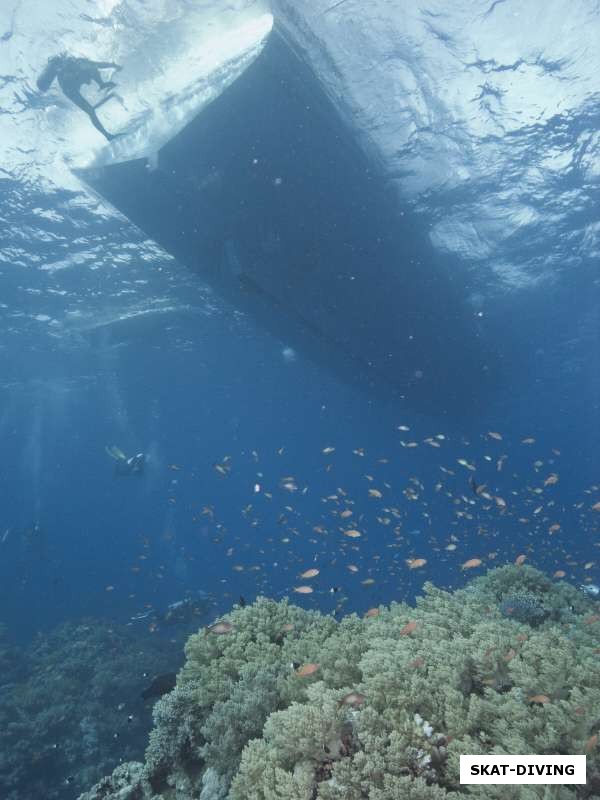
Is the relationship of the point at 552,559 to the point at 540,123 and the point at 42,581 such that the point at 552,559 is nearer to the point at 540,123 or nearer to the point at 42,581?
the point at 540,123

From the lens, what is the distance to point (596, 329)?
33750 millimetres

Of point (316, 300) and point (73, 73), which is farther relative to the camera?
point (316, 300)

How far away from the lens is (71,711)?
51.5 feet

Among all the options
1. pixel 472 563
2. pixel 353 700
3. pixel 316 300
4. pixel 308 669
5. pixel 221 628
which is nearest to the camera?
pixel 353 700

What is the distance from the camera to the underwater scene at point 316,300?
4.41 metres

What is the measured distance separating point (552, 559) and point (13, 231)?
29.3 metres

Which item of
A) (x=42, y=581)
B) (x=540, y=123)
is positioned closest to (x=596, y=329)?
(x=540, y=123)

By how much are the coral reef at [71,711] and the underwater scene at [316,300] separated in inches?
4.4

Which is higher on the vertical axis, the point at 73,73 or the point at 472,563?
the point at 73,73

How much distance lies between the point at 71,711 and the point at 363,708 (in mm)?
16397

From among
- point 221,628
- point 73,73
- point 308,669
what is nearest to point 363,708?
point 308,669

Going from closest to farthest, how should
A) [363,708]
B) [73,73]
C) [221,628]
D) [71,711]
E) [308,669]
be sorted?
[363,708], [308,669], [221,628], [73,73], [71,711]

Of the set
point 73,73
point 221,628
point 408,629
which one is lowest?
point 221,628

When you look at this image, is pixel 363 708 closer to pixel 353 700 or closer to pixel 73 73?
pixel 353 700
